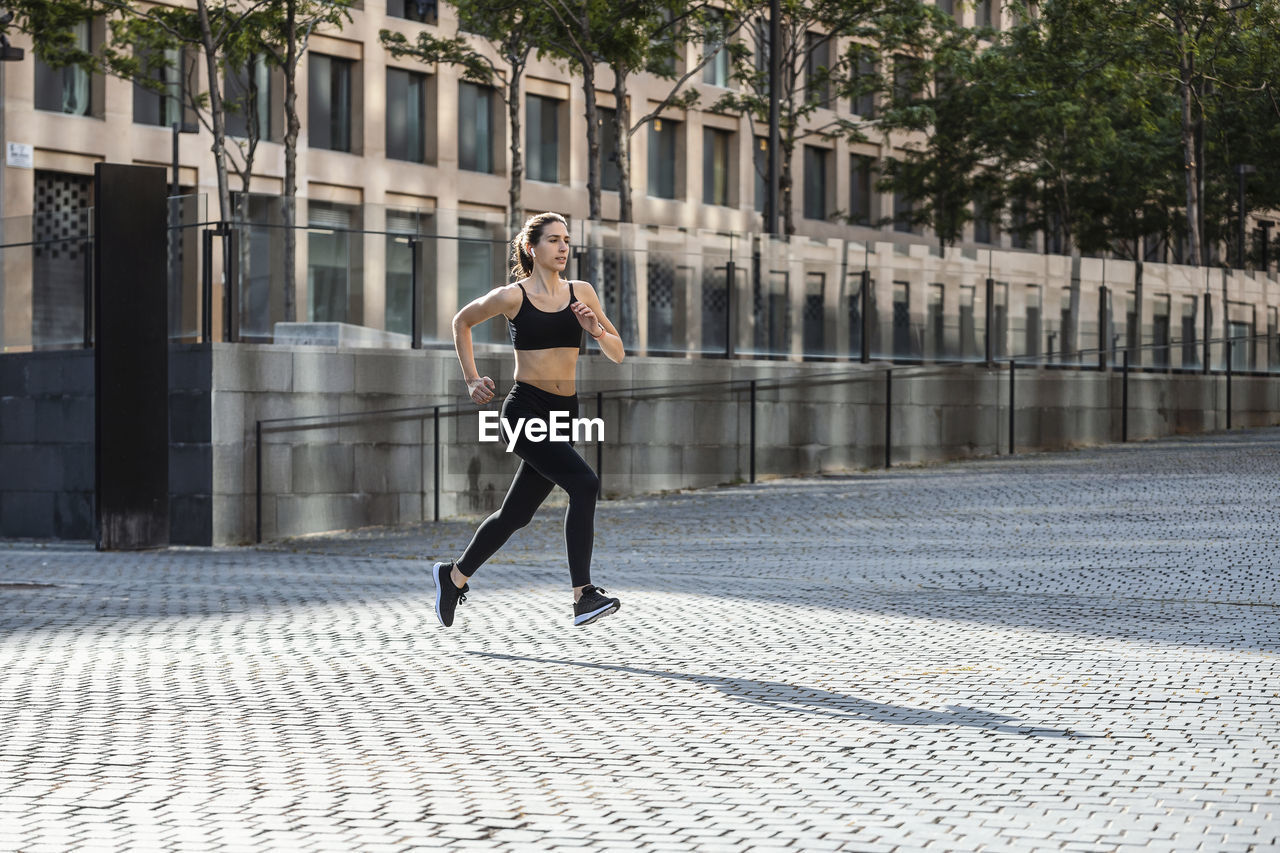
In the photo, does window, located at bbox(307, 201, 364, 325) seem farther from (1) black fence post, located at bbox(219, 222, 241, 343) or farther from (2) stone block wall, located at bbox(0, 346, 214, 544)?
(2) stone block wall, located at bbox(0, 346, 214, 544)

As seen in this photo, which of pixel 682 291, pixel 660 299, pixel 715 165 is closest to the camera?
pixel 660 299

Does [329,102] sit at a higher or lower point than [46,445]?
higher

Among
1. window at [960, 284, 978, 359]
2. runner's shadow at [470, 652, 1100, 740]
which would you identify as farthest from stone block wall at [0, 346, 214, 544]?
window at [960, 284, 978, 359]

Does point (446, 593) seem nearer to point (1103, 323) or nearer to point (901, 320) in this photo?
point (901, 320)

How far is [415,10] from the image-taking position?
146ft

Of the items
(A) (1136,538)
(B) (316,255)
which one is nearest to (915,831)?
(A) (1136,538)

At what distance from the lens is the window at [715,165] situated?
52812mm

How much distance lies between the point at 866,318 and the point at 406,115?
23250mm

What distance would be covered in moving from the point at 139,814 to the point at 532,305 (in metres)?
3.49

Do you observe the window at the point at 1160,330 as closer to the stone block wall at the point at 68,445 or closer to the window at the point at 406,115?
the stone block wall at the point at 68,445

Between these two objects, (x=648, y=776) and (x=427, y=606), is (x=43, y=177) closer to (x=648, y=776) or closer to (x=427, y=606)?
(x=427, y=606)

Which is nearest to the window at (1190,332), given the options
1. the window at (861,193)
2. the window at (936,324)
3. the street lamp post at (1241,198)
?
the window at (936,324)

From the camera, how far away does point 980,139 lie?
4347cm

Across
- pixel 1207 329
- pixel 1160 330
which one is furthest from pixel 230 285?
pixel 1207 329
